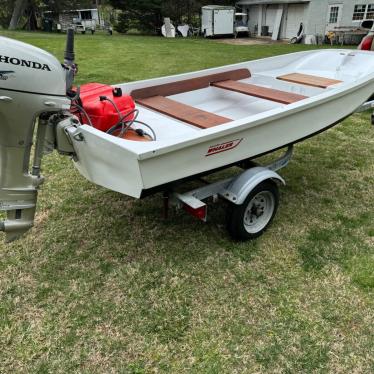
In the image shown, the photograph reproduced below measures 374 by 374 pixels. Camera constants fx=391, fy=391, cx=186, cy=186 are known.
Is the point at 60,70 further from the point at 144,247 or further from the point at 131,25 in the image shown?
the point at 131,25

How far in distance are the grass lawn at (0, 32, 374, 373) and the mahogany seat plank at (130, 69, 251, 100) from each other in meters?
0.96

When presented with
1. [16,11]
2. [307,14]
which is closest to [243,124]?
[307,14]

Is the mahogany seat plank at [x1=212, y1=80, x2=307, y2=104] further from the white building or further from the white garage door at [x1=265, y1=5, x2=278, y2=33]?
the white garage door at [x1=265, y1=5, x2=278, y2=33]

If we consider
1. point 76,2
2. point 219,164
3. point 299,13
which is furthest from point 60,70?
point 76,2

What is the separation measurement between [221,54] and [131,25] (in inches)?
555

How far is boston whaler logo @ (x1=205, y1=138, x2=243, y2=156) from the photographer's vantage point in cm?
249

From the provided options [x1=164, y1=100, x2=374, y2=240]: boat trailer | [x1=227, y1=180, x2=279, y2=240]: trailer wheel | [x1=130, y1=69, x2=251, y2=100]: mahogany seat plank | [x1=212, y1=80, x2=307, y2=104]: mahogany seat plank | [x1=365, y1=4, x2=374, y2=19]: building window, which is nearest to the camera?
[x1=164, y1=100, x2=374, y2=240]: boat trailer

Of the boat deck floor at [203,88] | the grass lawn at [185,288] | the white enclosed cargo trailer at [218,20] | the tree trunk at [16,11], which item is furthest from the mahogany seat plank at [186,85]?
the tree trunk at [16,11]

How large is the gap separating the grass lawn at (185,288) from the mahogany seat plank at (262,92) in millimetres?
876

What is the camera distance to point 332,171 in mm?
4152

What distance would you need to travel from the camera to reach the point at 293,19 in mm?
21469

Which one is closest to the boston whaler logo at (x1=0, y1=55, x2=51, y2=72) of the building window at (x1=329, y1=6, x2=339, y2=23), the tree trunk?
the building window at (x1=329, y1=6, x2=339, y2=23)

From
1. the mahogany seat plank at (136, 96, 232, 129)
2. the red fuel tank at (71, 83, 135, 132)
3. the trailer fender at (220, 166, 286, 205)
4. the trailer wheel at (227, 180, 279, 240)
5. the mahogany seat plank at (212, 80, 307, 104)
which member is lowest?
the trailer wheel at (227, 180, 279, 240)

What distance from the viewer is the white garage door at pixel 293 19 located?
824 inches
